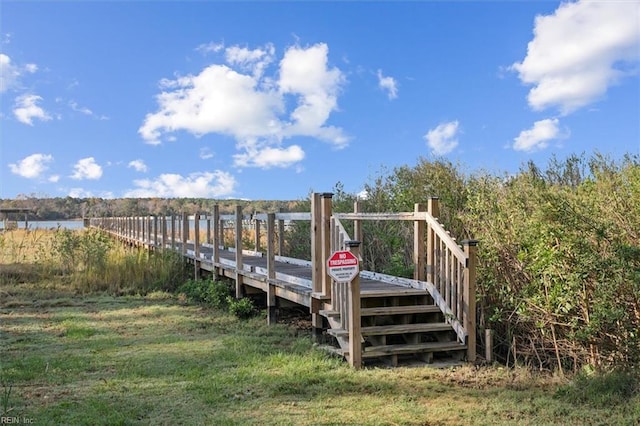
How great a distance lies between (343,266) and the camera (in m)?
5.59

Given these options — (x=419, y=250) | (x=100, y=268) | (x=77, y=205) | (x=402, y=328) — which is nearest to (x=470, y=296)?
(x=402, y=328)

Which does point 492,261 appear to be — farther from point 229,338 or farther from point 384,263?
point 384,263

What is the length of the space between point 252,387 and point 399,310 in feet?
6.61

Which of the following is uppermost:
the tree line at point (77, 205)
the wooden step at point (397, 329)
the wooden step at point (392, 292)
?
the tree line at point (77, 205)

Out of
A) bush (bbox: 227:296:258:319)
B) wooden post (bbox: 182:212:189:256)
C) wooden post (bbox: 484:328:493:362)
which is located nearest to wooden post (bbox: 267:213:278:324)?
bush (bbox: 227:296:258:319)

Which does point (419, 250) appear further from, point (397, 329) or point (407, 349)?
point (407, 349)

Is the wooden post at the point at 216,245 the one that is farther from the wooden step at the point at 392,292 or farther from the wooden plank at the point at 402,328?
the wooden plank at the point at 402,328

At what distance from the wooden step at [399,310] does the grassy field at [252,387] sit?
65 centimetres

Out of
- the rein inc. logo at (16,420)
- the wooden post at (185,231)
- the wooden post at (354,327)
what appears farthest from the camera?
the wooden post at (185,231)

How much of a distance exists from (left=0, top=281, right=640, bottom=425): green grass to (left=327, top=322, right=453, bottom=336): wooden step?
1.16ft

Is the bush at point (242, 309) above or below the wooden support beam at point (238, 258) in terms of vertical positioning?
below

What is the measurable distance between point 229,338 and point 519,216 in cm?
394

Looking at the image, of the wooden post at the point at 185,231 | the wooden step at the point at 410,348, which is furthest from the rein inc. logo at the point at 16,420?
the wooden post at the point at 185,231

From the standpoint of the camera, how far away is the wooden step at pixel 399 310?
19.7 feet
